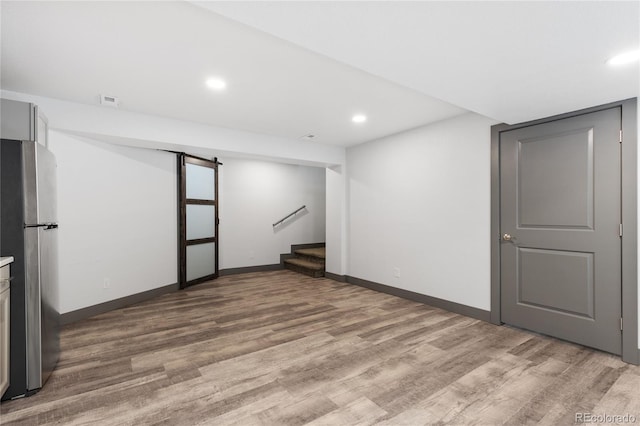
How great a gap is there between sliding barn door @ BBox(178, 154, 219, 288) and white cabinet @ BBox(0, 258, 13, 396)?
9.73 feet

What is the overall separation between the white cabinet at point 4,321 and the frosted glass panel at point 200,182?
325cm

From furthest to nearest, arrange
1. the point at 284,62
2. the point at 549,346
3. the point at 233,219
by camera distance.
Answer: the point at 233,219, the point at 549,346, the point at 284,62

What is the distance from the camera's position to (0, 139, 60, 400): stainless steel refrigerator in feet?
6.62

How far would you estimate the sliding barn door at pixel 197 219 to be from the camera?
497 centimetres

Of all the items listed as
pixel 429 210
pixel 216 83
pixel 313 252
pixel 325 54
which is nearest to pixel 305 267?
pixel 313 252

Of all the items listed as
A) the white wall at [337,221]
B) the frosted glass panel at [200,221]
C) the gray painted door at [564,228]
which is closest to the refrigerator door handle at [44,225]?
the frosted glass panel at [200,221]

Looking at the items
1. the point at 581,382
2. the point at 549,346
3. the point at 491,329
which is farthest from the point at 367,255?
the point at 581,382

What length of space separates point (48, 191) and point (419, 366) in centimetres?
312

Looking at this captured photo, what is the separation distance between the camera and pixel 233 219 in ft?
20.5

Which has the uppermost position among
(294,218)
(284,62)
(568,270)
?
(284,62)

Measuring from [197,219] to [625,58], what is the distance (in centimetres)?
532

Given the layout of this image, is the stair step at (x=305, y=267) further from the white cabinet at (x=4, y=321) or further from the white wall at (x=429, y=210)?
the white cabinet at (x=4, y=321)

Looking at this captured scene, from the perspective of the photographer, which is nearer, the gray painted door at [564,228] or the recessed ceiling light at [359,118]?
the gray painted door at [564,228]

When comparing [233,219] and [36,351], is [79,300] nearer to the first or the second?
[36,351]
